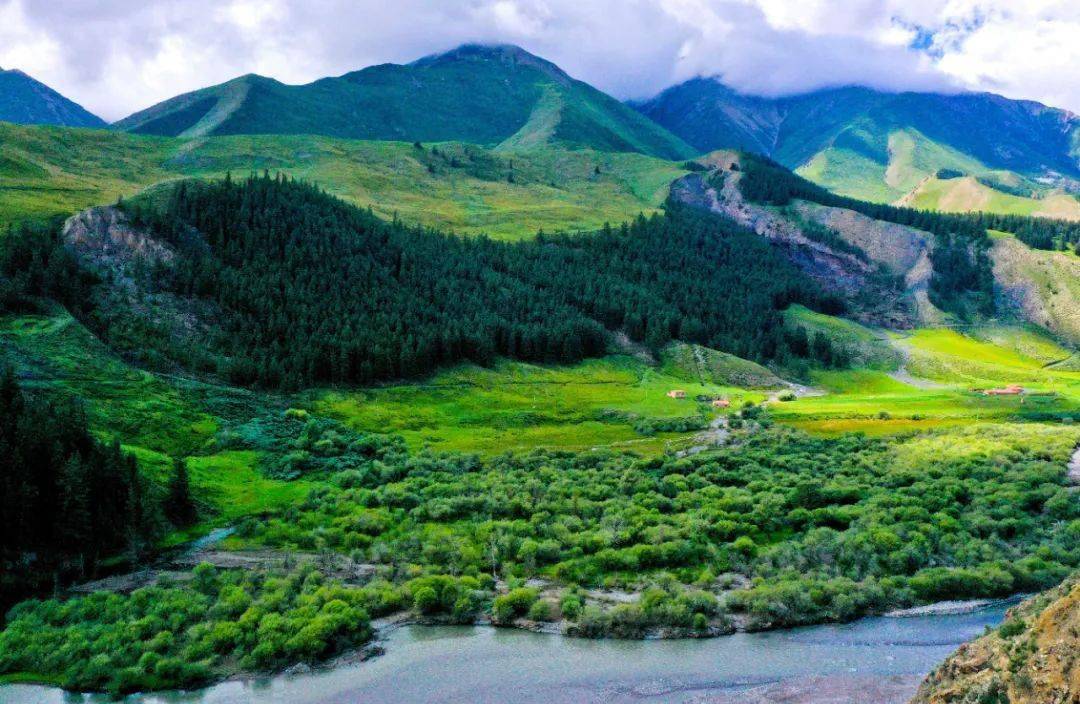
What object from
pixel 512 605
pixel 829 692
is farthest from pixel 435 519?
pixel 829 692

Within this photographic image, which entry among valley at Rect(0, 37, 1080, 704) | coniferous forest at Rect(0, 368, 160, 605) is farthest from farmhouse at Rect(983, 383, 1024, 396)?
coniferous forest at Rect(0, 368, 160, 605)

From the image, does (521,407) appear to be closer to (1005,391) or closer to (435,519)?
(435,519)

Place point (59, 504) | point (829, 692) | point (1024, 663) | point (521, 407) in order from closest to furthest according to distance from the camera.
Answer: point (1024, 663), point (829, 692), point (59, 504), point (521, 407)

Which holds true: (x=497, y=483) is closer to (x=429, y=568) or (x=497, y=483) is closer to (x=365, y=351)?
(x=429, y=568)

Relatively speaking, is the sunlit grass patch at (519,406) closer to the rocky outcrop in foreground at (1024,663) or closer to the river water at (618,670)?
the river water at (618,670)

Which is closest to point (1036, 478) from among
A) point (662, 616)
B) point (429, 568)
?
point (662, 616)

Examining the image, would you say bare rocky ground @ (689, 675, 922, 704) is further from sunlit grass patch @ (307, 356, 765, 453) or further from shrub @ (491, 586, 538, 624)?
sunlit grass patch @ (307, 356, 765, 453)
